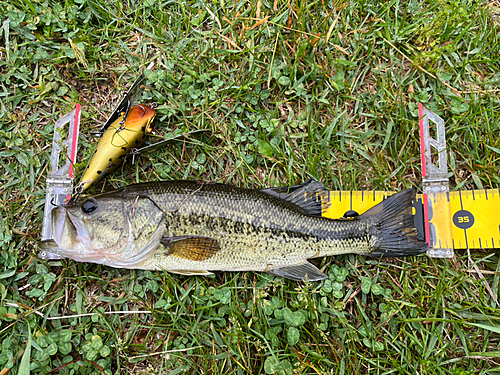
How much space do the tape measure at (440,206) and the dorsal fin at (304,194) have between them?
22cm

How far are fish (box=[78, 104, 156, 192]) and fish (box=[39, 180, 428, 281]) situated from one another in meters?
0.50

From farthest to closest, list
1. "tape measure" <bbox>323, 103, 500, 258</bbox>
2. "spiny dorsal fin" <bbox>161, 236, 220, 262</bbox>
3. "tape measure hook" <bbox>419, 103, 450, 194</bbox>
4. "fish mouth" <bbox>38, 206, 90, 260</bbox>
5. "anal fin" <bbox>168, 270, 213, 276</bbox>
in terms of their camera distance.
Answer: "tape measure hook" <bbox>419, 103, 450, 194</bbox>
"tape measure" <bbox>323, 103, 500, 258</bbox>
"anal fin" <bbox>168, 270, 213, 276</bbox>
"spiny dorsal fin" <bbox>161, 236, 220, 262</bbox>
"fish mouth" <bbox>38, 206, 90, 260</bbox>

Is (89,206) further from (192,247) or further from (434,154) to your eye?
(434,154)

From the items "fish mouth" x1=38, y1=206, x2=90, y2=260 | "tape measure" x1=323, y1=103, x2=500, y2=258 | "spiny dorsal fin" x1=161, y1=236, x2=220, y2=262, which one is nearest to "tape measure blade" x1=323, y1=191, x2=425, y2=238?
"tape measure" x1=323, y1=103, x2=500, y2=258

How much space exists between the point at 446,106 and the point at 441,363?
9.47 ft

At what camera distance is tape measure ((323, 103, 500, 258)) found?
337cm

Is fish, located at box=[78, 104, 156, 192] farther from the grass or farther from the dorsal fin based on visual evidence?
the dorsal fin

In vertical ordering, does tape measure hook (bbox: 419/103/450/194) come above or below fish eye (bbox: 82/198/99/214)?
above

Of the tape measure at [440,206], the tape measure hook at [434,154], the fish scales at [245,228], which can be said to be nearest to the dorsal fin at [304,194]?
the fish scales at [245,228]

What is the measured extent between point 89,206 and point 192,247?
1.06m

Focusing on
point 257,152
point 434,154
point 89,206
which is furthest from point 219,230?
point 434,154

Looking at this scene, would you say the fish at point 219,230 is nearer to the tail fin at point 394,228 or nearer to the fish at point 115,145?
the tail fin at point 394,228

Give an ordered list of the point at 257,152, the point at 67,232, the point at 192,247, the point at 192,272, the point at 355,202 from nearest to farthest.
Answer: the point at 67,232 < the point at 192,247 < the point at 192,272 < the point at 355,202 < the point at 257,152

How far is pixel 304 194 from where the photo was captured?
3.39m
